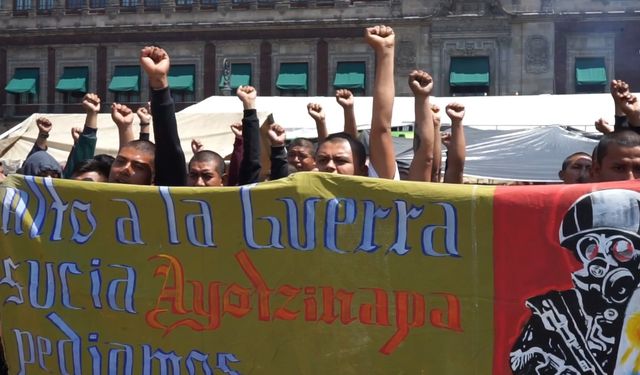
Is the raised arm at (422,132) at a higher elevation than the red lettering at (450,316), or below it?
higher

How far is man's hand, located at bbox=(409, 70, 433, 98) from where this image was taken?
15.6 ft

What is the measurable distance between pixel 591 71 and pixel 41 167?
30.1m

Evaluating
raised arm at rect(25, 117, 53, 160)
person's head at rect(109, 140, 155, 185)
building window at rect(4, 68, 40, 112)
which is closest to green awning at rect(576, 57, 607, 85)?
building window at rect(4, 68, 40, 112)

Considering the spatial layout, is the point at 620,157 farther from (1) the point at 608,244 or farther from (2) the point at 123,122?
(2) the point at 123,122

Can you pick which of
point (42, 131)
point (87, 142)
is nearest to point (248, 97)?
point (87, 142)

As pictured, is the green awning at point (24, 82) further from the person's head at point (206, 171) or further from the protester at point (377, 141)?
the protester at point (377, 141)

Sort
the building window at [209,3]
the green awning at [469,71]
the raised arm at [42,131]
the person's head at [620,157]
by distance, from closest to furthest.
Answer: the person's head at [620,157] < the raised arm at [42,131] < the green awning at [469,71] < the building window at [209,3]

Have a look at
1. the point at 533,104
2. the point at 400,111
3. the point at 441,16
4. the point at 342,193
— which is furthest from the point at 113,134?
the point at 441,16

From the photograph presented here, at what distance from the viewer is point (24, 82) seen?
39656 mm

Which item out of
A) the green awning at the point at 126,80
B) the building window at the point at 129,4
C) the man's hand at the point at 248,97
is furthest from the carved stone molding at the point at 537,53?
the man's hand at the point at 248,97

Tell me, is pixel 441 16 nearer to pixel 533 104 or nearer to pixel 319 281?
pixel 533 104

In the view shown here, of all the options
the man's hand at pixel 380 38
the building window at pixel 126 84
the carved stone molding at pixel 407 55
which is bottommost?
the man's hand at pixel 380 38

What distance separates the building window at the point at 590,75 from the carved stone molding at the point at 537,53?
3.97 ft

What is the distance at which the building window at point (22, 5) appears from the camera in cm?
4019
